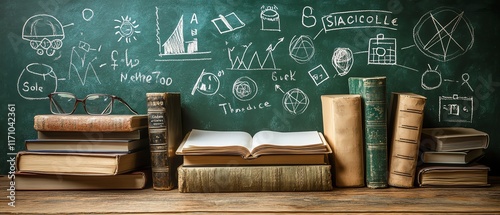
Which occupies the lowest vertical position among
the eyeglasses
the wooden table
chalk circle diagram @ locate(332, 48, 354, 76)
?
the wooden table

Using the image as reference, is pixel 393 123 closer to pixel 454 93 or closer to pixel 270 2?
pixel 454 93

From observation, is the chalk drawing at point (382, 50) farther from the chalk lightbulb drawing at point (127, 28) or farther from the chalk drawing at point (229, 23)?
the chalk lightbulb drawing at point (127, 28)

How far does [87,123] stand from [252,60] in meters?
0.93

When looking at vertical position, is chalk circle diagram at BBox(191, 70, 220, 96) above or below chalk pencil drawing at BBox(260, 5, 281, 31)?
below

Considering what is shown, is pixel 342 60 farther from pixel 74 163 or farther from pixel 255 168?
pixel 74 163

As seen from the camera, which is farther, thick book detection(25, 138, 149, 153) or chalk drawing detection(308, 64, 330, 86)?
chalk drawing detection(308, 64, 330, 86)

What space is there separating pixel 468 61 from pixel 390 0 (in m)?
0.54

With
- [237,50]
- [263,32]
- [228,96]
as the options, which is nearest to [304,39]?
[263,32]

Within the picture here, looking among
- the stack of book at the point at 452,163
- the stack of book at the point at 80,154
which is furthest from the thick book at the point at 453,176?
the stack of book at the point at 80,154

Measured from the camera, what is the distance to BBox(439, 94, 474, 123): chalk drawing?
231cm

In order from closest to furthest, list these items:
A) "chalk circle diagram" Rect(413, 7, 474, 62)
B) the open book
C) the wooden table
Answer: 1. the wooden table
2. the open book
3. "chalk circle diagram" Rect(413, 7, 474, 62)

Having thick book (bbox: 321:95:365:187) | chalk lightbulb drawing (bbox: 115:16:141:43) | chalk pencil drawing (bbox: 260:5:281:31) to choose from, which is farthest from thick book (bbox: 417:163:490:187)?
chalk lightbulb drawing (bbox: 115:16:141:43)

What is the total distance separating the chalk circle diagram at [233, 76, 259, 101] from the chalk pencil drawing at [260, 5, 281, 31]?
30 centimetres

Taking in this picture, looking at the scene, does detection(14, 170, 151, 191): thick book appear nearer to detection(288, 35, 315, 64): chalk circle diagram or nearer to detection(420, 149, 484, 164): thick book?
detection(288, 35, 315, 64): chalk circle diagram
